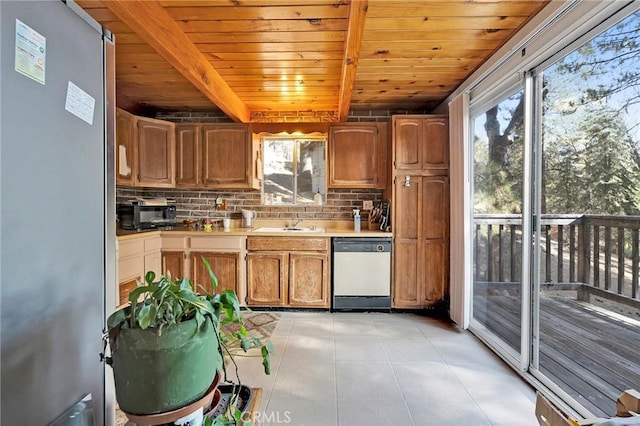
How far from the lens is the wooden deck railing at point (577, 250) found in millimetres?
1500

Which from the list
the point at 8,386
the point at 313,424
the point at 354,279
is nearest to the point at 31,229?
the point at 8,386

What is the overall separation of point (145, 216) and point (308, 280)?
1877 millimetres

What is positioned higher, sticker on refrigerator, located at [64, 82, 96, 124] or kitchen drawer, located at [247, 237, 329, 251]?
sticker on refrigerator, located at [64, 82, 96, 124]

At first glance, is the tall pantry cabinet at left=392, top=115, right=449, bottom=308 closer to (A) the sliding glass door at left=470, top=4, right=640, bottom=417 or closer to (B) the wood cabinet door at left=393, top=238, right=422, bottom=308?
(B) the wood cabinet door at left=393, top=238, right=422, bottom=308

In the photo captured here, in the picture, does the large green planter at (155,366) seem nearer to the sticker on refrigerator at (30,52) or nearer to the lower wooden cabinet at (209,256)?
the sticker on refrigerator at (30,52)

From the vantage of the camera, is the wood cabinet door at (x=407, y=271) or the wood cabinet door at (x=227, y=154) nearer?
the wood cabinet door at (x=407, y=271)

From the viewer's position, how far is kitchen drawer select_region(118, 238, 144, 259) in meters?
2.66

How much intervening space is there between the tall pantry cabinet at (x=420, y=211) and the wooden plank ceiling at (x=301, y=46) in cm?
45

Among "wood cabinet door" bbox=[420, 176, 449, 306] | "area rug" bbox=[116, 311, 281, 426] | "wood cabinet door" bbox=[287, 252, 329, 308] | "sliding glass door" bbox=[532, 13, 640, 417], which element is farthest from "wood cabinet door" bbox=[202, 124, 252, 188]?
"sliding glass door" bbox=[532, 13, 640, 417]

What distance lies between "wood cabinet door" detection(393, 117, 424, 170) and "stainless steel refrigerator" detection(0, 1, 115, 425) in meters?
2.69

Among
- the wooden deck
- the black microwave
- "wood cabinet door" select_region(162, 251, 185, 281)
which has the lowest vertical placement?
the wooden deck

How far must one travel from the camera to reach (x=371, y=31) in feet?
6.52

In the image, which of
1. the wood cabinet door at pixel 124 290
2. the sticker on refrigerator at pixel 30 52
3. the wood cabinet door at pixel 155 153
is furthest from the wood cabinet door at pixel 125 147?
the sticker on refrigerator at pixel 30 52

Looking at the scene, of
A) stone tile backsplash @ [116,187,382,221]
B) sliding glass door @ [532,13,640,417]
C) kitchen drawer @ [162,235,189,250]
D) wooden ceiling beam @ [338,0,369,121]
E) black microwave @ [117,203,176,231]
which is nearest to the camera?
sliding glass door @ [532,13,640,417]
